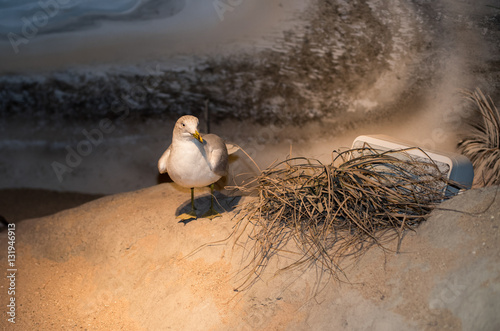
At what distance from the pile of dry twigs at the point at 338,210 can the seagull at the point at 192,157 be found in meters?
0.29

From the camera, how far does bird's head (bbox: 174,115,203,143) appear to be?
88.9 inches

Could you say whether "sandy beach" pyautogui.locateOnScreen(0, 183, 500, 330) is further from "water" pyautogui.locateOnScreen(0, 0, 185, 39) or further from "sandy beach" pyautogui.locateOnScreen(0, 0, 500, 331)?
"water" pyautogui.locateOnScreen(0, 0, 185, 39)

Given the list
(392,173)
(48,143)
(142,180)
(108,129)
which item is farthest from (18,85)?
(392,173)

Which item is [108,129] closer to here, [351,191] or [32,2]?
[32,2]

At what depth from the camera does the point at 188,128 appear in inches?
89.7

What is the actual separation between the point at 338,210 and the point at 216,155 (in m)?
0.74

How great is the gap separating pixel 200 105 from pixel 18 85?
5.26 feet

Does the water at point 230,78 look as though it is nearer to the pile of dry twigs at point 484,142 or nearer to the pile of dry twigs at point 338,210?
the pile of dry twigs at point 484,142

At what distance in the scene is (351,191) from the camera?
224 cm

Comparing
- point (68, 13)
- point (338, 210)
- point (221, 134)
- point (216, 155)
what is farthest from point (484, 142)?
point (68, 13)

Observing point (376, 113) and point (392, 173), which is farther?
point (376, 113)

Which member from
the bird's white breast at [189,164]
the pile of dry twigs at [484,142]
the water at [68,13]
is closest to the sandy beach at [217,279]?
the bird's white breast at [189,164]

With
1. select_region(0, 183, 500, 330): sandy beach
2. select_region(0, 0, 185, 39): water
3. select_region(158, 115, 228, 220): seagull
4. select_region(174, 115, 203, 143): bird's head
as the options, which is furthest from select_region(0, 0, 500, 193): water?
select_region(174, 115, 203, 143): bird's head

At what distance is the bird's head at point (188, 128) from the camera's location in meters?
2.26
